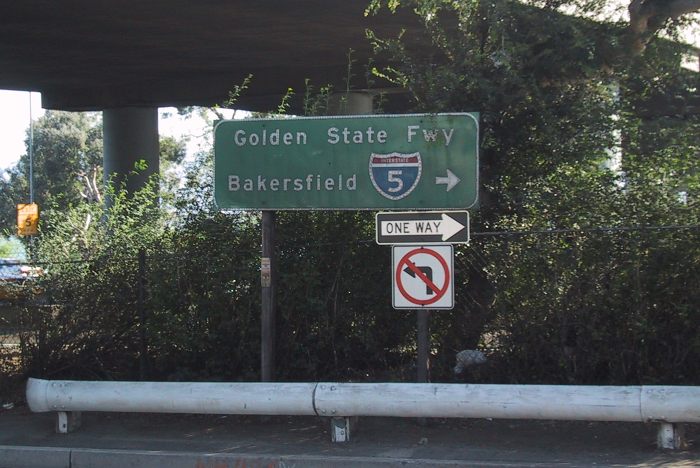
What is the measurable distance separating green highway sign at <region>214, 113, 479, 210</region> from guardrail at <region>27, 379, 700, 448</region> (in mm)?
1680

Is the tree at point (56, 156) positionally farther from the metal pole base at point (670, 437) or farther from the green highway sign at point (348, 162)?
the metal pole base at point (670, 437)

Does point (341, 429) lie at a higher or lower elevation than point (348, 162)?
lower

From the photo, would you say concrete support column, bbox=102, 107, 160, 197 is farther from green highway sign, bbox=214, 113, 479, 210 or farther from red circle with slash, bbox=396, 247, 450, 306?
red circle with slash, bbox=396, 247, 450, 306

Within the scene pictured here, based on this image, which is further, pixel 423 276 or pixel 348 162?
pixel 348 162

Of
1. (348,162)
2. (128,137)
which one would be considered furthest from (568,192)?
(128,137)

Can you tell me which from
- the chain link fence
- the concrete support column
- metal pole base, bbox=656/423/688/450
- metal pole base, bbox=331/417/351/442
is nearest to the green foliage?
the chain link fence

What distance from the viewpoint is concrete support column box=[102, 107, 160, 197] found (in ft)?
100

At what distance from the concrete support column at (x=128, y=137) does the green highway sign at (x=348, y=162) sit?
23088mm

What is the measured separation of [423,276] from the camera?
7574mm

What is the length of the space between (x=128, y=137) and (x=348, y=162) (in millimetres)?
24331

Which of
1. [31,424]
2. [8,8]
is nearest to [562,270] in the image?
[31,424]

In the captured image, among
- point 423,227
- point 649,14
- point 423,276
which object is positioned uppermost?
point 649,14

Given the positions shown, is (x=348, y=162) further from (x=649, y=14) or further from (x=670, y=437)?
(x=649, y=14)

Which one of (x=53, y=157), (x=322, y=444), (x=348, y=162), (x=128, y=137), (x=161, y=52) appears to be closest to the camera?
(x=322, y=444)
